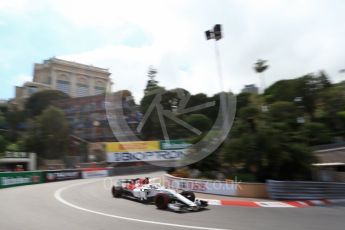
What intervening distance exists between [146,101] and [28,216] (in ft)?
73.4

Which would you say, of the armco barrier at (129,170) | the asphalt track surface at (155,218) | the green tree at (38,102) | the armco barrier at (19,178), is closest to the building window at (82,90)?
the green tree at (38,102)

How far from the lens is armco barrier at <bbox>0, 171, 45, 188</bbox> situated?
2891 centimetres

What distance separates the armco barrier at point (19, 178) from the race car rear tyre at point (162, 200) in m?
19.1

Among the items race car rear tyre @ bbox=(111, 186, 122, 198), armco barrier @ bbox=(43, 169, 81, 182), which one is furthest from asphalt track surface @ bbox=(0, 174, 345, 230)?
armco barrier @ bbox=(43, 169, 81, 182)

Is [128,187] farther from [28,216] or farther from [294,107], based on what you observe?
[294,107]

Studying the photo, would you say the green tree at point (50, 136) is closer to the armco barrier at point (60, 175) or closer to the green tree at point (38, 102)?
the armco barrier at point (60, 175)

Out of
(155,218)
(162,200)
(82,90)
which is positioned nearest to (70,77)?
(82,90)

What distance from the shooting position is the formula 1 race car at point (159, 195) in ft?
43.6

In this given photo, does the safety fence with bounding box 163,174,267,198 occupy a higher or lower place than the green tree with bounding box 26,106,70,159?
lower

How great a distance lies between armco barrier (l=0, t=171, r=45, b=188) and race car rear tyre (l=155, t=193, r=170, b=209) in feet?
62.7

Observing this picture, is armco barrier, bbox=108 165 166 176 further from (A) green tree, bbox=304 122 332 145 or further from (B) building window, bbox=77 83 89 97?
(B) building window, bbox=77 83 89 97

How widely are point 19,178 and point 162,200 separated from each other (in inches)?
832

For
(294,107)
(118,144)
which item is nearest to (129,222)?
(118,144)

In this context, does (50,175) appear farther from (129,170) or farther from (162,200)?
(162,200)
